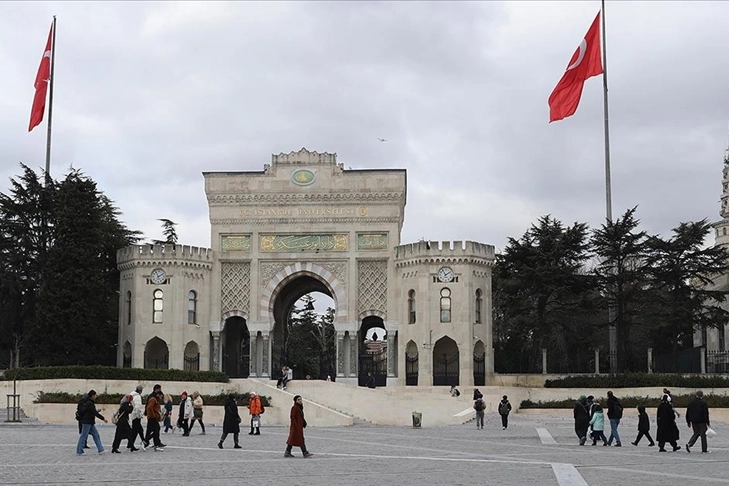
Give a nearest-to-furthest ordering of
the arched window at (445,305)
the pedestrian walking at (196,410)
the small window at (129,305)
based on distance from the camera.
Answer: the pedestrian walking at (196,410)
the arched window at (445,305)
the small window at (129,305)

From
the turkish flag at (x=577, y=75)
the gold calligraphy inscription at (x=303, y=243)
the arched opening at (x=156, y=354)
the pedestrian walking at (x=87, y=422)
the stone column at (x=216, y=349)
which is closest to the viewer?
the pedestrian walking at (x=87, y=422)

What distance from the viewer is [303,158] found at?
50688 millimetres

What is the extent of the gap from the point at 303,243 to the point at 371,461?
3000cm

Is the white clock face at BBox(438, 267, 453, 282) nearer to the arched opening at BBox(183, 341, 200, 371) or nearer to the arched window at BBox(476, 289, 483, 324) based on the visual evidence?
the arched window at BBox(476, 289, 483, 324)

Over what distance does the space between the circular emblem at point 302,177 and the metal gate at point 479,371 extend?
11.6 m

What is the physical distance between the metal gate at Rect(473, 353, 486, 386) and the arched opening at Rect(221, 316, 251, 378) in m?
11.6

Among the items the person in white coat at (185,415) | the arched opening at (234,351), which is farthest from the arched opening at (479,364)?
the person in white coat at (185,415)

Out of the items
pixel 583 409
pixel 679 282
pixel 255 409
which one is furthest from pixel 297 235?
pixel 583 409

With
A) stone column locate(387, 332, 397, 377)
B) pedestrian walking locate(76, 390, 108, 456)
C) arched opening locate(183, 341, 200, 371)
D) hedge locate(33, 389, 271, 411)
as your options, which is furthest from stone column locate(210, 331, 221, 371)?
pedestrian walking locate(76, 390, 108, 456)

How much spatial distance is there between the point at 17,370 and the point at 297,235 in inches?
597

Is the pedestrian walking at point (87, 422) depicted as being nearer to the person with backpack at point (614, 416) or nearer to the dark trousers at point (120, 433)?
the dark trousers at point (120, 433)

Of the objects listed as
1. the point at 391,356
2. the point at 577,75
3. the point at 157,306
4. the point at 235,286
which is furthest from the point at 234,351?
the point at 577,75

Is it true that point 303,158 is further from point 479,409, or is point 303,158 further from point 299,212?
point 479,409

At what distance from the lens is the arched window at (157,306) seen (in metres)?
48.6
